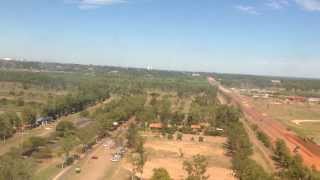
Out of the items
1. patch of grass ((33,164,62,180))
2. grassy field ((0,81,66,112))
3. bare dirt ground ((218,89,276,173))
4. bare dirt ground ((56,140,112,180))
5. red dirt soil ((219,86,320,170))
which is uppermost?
grassy field ((0,81,66,112))

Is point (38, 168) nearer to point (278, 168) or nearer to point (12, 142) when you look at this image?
point (12, 142)

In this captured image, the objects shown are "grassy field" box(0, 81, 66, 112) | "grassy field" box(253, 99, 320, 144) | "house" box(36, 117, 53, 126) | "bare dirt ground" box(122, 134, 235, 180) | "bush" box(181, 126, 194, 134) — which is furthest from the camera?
"grassy field" box(0, 81, 66, 112)

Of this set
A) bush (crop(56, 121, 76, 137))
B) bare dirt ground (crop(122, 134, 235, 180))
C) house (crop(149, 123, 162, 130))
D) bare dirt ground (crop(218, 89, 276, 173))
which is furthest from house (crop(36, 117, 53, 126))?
bare dirt ground (crop(218, 89, 276, 173))

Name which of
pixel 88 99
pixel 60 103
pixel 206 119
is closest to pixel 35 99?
pixel 88 99

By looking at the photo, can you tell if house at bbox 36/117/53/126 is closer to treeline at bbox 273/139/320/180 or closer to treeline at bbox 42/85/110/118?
treeline at bbox 42/85/110/118

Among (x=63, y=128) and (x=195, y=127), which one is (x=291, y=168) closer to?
(x=63, y=128)

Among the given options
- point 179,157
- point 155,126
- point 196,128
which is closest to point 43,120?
point 155,126

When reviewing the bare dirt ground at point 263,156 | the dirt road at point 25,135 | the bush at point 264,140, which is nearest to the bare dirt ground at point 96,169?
the dirt road at point 25,135
